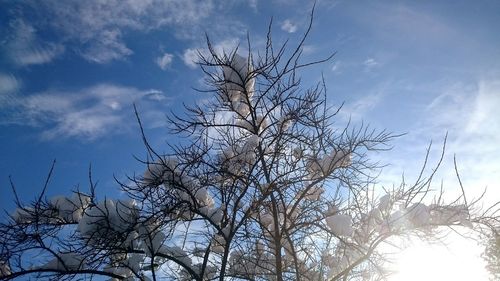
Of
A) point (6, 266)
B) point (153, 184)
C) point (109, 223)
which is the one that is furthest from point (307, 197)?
point (6, 266)

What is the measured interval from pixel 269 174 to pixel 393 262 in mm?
2257

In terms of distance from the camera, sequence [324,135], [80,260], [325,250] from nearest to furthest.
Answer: [80,260]
[324,135]
[325,250]

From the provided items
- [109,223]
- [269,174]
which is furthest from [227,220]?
[109,223]

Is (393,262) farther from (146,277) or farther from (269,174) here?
(146,277)

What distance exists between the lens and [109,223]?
4031 millimetres

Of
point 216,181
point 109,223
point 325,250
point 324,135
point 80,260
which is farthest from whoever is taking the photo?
point 325,250

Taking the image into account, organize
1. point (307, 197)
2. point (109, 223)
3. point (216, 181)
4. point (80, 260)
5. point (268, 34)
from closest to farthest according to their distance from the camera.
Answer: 1. point (109, 223)
2. point (80, 260)
3. point (268, 34)
4. point (216, 181)
5. point (307, 197)

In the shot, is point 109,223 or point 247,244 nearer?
point 109,223

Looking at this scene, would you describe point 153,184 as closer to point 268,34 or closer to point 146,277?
point 146,277

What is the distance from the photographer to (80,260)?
169 inches

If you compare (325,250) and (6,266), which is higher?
(325,250)

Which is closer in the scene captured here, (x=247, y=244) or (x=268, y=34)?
(x=268, y=34)

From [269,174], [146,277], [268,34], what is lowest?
[146,277]

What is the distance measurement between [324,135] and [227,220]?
1836 mm
